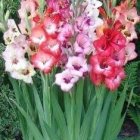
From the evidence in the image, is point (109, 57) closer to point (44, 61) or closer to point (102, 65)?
point (102, 65)

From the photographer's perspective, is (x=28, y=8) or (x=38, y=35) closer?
(x=38, y=35)

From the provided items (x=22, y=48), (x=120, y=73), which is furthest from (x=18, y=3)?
(x=120, y=73)

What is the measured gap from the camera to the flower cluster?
8.43 ft

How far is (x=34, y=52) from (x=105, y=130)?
64cm

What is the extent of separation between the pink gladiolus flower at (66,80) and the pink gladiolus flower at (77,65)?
29mm

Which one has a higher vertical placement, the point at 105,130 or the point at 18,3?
the point at 18,3

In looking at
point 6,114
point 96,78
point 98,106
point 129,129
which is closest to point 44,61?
point 96,78

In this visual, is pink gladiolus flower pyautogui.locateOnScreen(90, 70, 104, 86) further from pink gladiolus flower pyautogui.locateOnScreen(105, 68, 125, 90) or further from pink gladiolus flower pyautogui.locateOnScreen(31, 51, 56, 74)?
pink gladiolus flower pyautogui.locateOnScreen(31, 51, 56, 74)

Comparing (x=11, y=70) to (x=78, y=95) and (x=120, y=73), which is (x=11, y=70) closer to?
(x=78, y=95)

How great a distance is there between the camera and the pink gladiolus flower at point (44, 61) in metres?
2.58

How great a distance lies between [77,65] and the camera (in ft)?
8.45

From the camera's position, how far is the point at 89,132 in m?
2.89

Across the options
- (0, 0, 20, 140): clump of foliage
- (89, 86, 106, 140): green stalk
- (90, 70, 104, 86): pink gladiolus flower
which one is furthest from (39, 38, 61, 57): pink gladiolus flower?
(0, 0, 20, 140): clump of foliage

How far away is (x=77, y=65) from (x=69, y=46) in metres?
0.13
